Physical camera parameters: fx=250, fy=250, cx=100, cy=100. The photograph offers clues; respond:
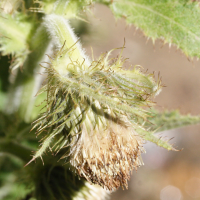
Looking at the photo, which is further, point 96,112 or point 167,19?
point 167,19

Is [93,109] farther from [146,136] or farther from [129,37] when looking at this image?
[129,37]

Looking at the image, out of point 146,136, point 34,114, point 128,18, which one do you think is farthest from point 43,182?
point 128,18

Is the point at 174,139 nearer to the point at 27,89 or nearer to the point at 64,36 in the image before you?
the point at 27,89

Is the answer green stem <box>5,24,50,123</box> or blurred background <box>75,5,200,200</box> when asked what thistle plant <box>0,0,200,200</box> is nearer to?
green stem <box>5,24,50,123</box>


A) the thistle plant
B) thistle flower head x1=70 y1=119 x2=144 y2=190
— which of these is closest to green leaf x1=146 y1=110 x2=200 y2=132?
the thistle plant

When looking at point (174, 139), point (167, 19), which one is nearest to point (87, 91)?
point (167, 19)

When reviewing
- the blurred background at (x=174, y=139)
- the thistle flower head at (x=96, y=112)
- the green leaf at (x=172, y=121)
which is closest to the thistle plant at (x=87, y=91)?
the thistle flower head at (x=96, y=112)

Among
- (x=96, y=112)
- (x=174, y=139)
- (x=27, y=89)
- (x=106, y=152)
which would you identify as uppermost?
(x=96, y=112)
